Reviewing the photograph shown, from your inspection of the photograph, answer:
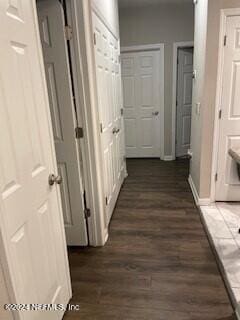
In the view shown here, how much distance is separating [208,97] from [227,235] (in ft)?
A: 4.66

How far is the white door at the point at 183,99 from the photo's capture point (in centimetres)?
445

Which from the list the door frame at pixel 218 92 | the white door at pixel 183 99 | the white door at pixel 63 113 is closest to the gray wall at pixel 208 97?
the door frame at pixel 218 92

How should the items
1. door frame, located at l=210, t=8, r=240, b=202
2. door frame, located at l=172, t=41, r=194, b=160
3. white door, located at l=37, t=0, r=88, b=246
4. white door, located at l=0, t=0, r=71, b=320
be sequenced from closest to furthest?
white door, located at l=0, t=0, r=71, b=320
white door, located at l=37, t=0, r=88, b=246
door frame, located at l=210, t=8, r=240, b=202
door frame, located at l=172, t=41, r=194, b=160

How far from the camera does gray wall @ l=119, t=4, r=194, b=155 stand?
4137mm

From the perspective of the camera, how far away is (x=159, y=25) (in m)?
4.22

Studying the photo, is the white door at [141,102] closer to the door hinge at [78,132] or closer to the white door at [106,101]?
the white door at [106,101]

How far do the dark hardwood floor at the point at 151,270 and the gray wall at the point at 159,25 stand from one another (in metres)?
2.89

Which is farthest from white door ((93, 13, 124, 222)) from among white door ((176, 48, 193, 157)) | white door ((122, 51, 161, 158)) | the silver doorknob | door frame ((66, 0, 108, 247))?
white door ((176, 48, 193, 157))

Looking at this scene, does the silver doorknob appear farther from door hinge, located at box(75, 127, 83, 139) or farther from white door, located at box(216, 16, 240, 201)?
white door, located at box(216, 16, 240, 201)

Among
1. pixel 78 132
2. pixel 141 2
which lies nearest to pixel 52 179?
pixel 78 132

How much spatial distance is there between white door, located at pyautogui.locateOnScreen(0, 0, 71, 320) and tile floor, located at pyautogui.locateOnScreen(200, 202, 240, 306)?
1.25 metres

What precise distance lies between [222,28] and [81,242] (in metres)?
2.51

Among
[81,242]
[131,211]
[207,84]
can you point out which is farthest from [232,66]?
[81,242]

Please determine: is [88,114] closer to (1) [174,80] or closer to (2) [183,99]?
(1) [174,80]
